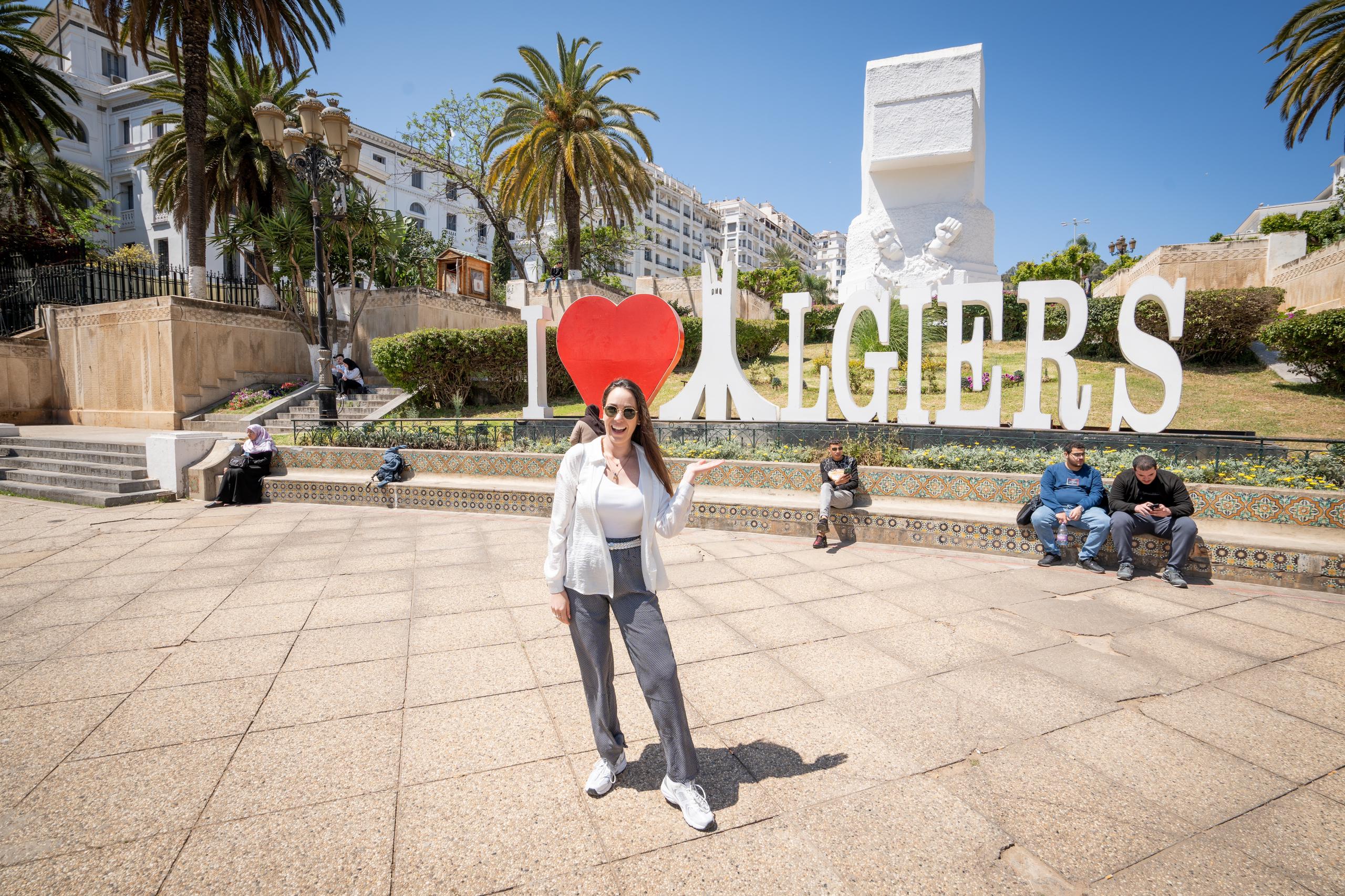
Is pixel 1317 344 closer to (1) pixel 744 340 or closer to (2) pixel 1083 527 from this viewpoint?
(2) pixel 1083 527

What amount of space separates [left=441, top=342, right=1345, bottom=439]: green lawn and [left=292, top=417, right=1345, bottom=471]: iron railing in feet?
6.34

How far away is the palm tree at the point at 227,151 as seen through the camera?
19047 mm

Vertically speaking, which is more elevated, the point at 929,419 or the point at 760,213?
the point at 760,213

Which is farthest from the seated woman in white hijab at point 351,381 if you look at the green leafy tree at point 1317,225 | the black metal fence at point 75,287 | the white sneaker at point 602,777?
the green leafy tree at point 1317,225

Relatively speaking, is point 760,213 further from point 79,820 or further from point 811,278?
point 79,820

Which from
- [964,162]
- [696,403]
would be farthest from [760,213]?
[696,403]

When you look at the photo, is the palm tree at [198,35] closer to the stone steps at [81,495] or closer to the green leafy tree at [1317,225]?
the stone steps at [81,495]

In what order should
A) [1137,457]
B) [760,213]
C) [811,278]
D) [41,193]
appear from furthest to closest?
[760,213] → [811,278] → [41,193] → [1137,457]

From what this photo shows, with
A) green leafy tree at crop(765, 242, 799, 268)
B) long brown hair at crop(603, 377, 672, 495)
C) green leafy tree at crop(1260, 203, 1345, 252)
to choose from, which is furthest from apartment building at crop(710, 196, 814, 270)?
long brown hair at crop(603, 377, 672, 495)

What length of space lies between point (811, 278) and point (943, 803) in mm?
44174

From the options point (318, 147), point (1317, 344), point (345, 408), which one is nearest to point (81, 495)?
point (345, 408)

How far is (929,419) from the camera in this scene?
932 cm

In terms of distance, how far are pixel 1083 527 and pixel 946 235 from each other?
15.4 metres

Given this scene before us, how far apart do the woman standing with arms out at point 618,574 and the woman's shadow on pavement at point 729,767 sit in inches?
4.6
